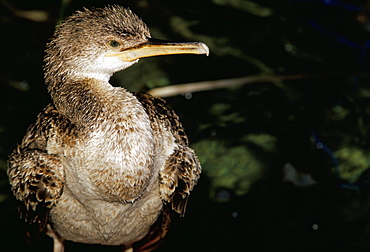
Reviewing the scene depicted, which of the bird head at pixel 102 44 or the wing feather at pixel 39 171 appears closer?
the bird head at pixel 102 44

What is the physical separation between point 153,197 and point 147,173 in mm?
457

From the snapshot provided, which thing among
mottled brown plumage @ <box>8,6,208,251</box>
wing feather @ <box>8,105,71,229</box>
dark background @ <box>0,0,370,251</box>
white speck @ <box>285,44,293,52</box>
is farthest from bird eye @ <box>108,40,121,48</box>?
white speck @ <box>285,44,293,52</box>

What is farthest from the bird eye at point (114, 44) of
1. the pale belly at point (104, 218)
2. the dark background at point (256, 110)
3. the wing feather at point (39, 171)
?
the dark background at point (256, 110)

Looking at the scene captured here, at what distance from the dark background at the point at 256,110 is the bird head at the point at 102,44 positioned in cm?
186

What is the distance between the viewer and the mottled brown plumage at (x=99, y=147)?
2.82 metres

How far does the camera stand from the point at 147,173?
2889 mm

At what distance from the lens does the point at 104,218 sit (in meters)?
3.18

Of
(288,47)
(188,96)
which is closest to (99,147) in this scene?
(188,96)

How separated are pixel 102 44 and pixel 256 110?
3057 mm

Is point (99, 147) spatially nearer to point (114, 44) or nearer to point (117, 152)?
point (117, 152)

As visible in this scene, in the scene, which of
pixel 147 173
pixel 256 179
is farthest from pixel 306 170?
pixel 147 173

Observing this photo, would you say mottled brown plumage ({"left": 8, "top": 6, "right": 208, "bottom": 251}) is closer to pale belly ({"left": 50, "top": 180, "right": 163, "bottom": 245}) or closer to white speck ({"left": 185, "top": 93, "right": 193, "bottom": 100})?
pale belly ({"left": 50, "top": 180, "right": 163, "bottom": 245})

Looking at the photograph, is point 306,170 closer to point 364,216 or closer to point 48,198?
point 364,216

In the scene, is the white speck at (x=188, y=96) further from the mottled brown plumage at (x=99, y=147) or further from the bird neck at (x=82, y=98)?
the bird neck at (x=82, y=98)
